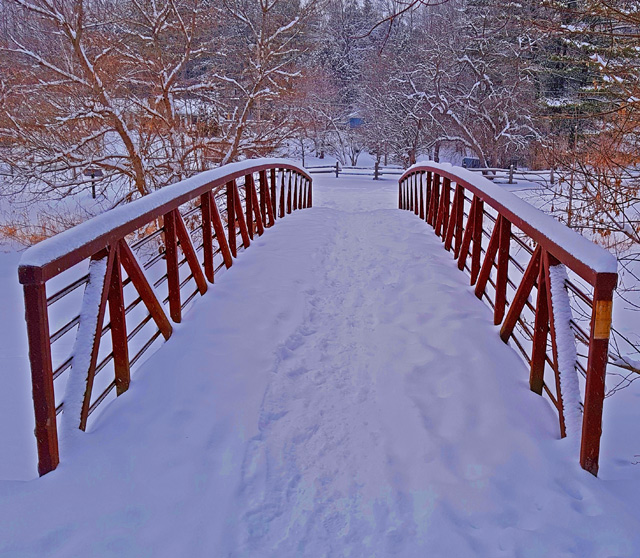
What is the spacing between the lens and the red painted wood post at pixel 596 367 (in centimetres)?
240

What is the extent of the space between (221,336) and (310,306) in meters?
1.07

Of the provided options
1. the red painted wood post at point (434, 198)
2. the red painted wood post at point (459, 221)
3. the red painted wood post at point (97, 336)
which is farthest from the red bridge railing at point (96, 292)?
the red painted wood post at point (434, 198)

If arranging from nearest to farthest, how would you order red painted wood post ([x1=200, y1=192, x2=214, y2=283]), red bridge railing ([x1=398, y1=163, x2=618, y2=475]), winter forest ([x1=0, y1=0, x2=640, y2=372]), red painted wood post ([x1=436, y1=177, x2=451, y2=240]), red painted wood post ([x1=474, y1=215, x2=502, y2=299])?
red bridge railing ([x1=398, y1=163, x2=618, y2=475]), red painted wood post ([x1=474, y1=215, x2=502, y2=299]), red painted wood post ([x1=200, y1=192, x2=214, y2=283]), winter forest ([x1=0, y1=0, x2=640, y2=372]), red painted wood post ([x1=436, y1=177, x2=451, y2=240])

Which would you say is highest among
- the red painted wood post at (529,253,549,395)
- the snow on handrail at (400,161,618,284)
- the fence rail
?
the snow on handrail at (400,161,618,284)

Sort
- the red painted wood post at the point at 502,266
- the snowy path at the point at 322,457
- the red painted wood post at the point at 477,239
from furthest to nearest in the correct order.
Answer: the red painted wood post at the point at 477,239 < the red painted wood post at the point at 502,266 < the snowy path at the point at 322,457

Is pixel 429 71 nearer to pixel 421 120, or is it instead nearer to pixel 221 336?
pixel 421 120

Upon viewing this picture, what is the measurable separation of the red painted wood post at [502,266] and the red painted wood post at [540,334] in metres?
0.86

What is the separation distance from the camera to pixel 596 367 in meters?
2.46

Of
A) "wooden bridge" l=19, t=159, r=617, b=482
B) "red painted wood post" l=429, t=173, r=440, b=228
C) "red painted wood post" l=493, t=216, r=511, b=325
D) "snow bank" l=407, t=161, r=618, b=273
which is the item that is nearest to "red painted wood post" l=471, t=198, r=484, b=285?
"wooden bridge" l=19, t=159, r=617, b=482

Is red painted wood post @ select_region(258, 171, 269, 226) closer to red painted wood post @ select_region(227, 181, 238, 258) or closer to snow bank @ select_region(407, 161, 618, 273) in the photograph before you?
red painted wood post @ select_region(227, 181, 238, 258)

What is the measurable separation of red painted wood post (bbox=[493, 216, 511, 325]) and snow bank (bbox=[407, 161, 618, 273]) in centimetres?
20

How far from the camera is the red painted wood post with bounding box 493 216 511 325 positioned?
4234 mm

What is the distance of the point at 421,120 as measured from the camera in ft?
102

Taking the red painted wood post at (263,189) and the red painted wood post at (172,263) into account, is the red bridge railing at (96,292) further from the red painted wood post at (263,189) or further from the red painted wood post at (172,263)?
the red painted wood post at (263,189)
